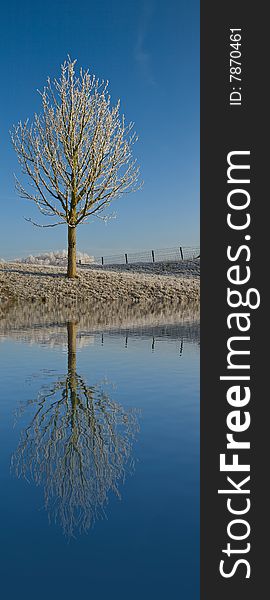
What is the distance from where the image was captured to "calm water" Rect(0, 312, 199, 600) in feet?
10.5

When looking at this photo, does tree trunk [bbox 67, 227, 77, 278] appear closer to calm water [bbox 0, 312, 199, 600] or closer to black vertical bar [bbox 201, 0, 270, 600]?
calm water [bbox 0, 312, 199, 600]

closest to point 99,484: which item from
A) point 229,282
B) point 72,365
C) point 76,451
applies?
point 76,451

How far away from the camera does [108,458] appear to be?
16.8 ft

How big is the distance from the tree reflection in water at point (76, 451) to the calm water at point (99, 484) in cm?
1

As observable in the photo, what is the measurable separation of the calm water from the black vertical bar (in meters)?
0.27

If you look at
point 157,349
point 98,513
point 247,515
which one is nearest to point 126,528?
point 98,513

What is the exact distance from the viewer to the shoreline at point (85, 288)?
30.7 m

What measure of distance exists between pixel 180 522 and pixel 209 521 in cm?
29

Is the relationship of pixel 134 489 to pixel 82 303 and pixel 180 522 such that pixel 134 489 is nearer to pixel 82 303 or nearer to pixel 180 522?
pixel 180 522

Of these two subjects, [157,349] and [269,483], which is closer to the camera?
[269,483]

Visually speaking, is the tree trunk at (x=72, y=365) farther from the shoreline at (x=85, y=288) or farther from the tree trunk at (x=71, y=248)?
the tree trunk at (x=71, y=248)

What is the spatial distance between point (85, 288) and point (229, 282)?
28.4 metres

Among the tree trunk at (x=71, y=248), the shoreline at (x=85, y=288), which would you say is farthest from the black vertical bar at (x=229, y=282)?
the tree trunk at (x=71, y=248)

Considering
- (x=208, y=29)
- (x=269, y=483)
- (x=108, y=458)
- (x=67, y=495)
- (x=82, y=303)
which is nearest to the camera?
(x=269, y=483)
